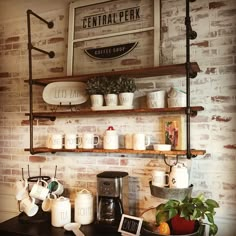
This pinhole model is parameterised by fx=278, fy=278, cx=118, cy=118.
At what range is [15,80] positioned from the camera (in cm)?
247

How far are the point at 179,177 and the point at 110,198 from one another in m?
0.49

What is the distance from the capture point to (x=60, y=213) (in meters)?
1.93

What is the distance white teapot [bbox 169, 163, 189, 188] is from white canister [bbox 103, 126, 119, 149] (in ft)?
1.52

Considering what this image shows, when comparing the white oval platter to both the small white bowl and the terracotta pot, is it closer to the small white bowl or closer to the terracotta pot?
the small white bowl

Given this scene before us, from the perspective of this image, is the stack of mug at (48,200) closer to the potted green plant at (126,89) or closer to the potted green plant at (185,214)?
the potted green plant at (185,214)

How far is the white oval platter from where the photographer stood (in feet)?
7.06

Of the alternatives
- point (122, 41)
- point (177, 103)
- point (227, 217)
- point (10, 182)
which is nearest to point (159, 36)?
point (122, 41)

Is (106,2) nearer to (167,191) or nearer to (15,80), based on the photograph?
(15,80)

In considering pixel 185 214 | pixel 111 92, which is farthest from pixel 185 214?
pixel 111 92

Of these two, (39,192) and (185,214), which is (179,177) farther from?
(39,192)

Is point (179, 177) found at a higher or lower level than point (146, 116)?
lower

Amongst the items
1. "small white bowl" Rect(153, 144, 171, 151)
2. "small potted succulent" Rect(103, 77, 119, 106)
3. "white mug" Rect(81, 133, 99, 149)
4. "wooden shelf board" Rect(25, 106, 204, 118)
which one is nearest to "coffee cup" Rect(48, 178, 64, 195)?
"white mug" Rect(81, 133, 99, 149)

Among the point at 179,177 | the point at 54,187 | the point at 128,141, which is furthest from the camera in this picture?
the point at 54,187

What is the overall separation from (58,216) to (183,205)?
→ 2.84 ft
